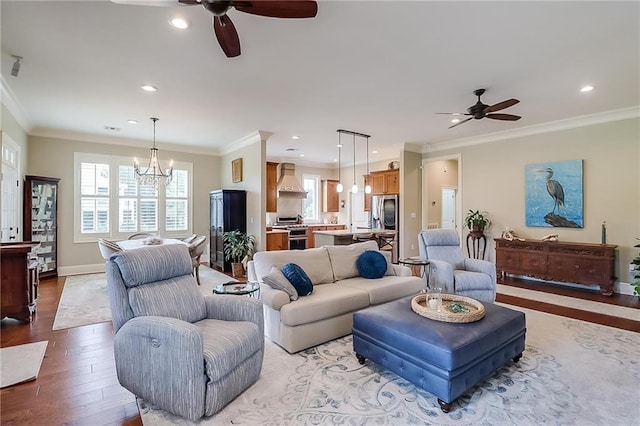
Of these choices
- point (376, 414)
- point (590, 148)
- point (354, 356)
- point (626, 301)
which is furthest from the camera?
point (590, 148)

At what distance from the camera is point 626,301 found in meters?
4.47

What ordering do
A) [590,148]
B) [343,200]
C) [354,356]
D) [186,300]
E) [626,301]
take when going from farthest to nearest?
[343,200], [590,148], [626,301], [354,356], [186,300]

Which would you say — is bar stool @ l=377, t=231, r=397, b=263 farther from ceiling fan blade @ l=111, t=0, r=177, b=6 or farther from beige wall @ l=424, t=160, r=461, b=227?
ceiling fan blade @ l=111, t=0, r=177, b=6

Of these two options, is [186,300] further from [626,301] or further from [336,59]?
[626,301]

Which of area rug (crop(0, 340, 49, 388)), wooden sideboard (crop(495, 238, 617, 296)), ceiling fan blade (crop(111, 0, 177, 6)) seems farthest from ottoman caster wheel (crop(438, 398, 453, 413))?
wooden sideboard (crop(495, 238, 617, 296))

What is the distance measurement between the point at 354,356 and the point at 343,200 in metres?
7.54

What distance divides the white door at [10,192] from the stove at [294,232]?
→ 4891 mm

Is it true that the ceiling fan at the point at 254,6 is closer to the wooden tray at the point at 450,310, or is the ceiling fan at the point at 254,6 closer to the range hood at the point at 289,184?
the wooden tray at the point at 450,310

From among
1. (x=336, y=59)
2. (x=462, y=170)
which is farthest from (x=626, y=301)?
(x=336, y=59)

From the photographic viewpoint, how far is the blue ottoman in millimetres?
2043

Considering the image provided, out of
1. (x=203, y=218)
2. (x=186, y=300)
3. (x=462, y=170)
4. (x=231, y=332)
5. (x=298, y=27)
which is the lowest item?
(x=231, y=332)

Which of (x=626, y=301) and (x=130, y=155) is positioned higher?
(x=130, y=155)

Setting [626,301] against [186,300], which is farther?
[626,301]

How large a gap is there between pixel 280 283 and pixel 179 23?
2385 millimetres
